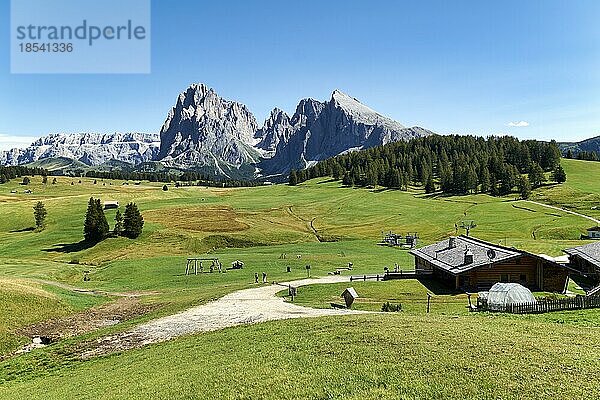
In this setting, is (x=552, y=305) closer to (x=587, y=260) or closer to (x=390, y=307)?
(x=390, y=307)

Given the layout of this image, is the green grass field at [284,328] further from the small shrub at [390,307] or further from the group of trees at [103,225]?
the group of trees at [103,225]

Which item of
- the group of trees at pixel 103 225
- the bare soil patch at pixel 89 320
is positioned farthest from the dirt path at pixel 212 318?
the group of trees at pixel 103 225

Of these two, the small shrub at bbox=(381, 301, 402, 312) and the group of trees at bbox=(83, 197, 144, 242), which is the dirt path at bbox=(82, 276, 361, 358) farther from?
the group of trees at bbox=(83, 197, 144, 242)

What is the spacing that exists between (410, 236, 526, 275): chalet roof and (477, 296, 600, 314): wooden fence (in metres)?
16.4

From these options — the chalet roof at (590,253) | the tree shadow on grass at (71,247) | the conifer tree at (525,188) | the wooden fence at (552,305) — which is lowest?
the tree shadow on grass at (71,247)

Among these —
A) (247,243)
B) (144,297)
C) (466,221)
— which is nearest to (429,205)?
(466,221)

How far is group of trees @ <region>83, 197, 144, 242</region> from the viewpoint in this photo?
111688mm

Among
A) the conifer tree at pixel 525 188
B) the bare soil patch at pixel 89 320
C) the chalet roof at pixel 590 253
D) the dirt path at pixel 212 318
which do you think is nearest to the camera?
the dirt path at pixel 212 318

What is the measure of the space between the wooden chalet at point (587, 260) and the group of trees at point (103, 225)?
87.8 m

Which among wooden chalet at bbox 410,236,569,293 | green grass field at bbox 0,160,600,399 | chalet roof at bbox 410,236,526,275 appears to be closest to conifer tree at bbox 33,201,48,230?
green grass field at bbox 0,160,600,399

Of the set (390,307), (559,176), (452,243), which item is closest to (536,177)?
(559,176)

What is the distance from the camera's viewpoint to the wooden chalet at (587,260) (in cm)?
6183

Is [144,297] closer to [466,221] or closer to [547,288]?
[547,288]

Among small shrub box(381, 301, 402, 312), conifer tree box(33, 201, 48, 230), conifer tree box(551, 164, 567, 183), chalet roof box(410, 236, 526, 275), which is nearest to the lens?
small shrub box(381, 301, 402, 312)
